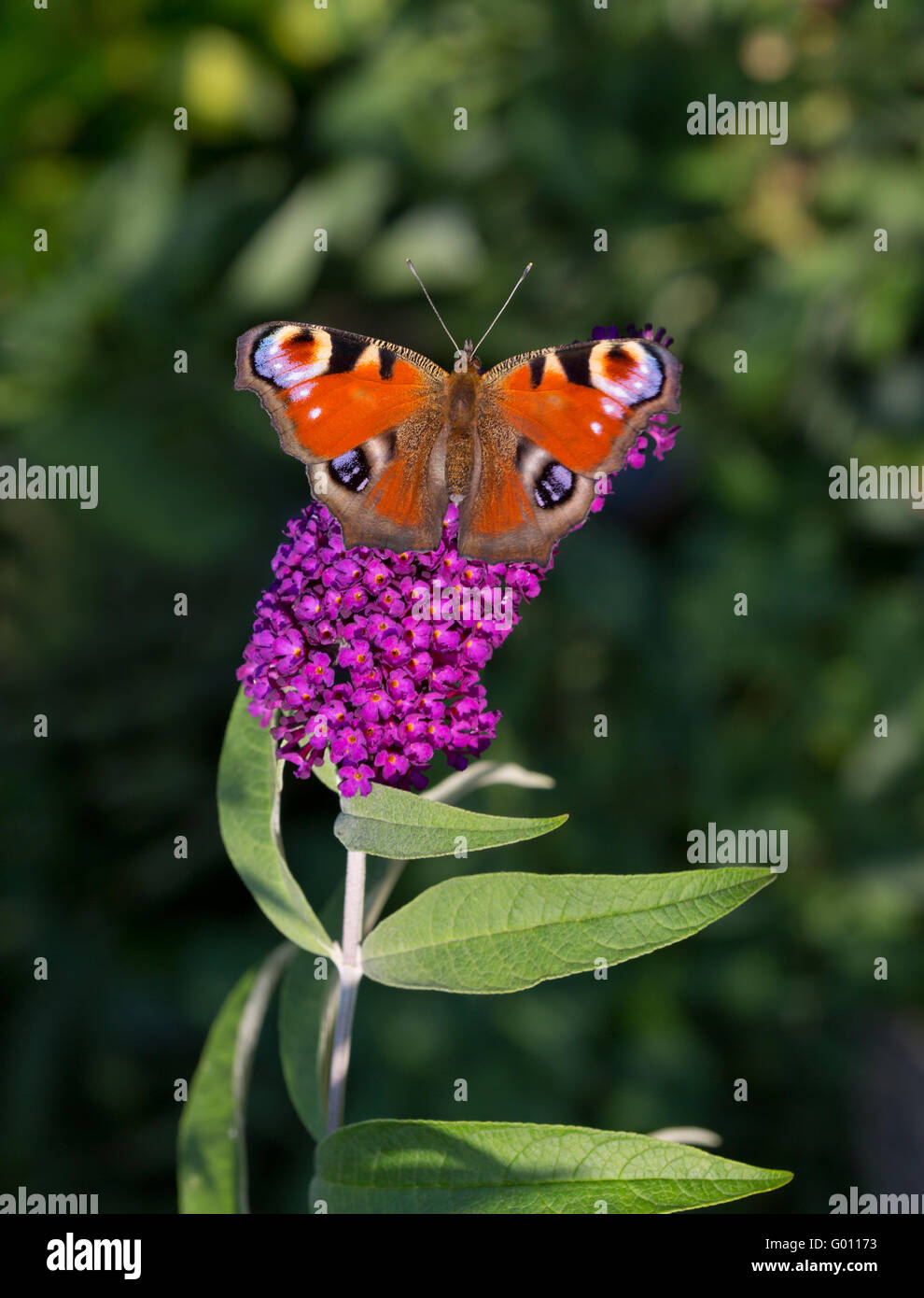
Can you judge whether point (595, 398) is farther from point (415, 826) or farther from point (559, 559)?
point (559, 559)

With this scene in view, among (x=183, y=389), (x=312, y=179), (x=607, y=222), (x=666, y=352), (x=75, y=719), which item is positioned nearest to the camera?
(x=666, y=352)

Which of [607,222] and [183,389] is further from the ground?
[607,222]

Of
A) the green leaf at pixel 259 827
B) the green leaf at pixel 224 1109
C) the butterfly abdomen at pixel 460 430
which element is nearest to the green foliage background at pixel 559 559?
the green leaf at pixel 224 1109

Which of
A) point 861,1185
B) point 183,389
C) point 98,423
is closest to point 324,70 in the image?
point 183,389

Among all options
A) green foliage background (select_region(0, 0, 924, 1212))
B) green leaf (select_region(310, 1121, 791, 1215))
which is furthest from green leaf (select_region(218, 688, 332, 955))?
green foliage background (select_region(0, 0, 924, 1212))

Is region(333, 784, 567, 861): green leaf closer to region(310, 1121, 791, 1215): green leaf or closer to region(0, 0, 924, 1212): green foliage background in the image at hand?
region(310, 1121, 791, 1215): green leaf

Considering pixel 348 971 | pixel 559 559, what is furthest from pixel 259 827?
pixel 559 559

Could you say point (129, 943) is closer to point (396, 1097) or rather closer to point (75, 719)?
point (75, 719)
